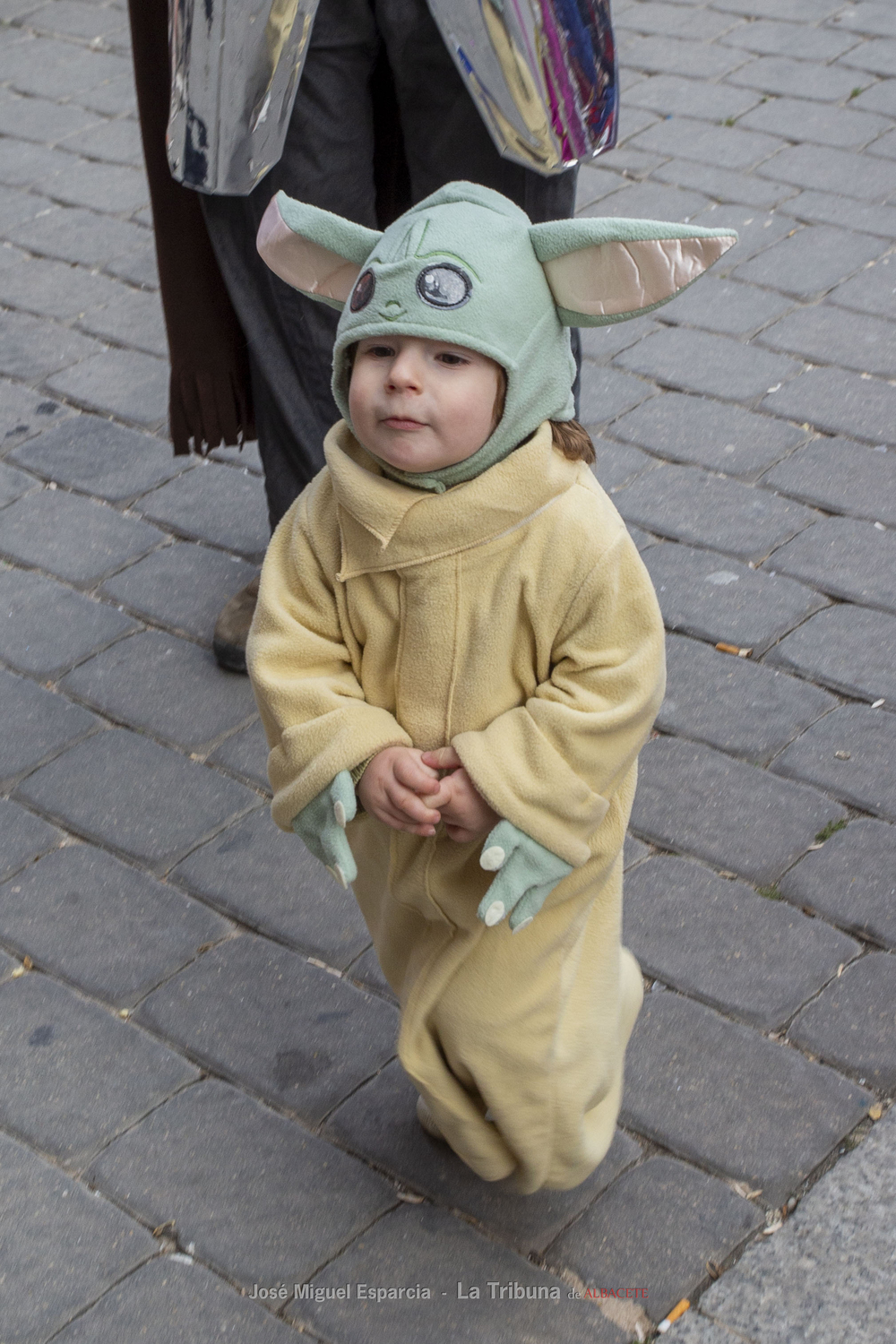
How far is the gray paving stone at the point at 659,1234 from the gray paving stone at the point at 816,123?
4067 millimetres

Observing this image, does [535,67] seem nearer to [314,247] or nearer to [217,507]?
[314,247]

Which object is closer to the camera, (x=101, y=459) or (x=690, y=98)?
(x=101, y=459)

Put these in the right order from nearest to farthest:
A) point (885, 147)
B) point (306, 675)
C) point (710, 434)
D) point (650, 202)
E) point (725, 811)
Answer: point (306, 675) < point (725, 811) < point (710, 434) < point (650, 202) < point (885, 147)

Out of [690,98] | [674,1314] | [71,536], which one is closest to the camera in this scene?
[674,1314]

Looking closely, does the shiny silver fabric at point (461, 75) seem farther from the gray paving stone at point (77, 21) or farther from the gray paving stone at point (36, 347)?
the gray paving stone at point (77, 21)

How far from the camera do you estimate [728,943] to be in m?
2.68

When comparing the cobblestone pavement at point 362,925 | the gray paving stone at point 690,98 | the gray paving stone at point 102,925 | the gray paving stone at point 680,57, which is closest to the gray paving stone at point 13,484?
the cobblestone pavement at point 362,925

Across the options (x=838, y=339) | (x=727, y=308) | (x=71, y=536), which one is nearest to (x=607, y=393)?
(x=727, y=308)

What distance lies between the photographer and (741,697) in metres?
3.19

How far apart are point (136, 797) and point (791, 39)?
4486 millimetres

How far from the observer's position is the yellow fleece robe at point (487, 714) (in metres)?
1.82

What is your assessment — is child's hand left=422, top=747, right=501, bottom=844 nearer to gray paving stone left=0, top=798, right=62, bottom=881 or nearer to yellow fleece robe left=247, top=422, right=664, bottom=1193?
yellow fleece robe left=247, top=422, right=664, bottom=1193

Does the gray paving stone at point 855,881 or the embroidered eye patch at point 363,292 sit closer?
the embroidered eye patch at point 363,292

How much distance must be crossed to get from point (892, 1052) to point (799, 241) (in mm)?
3024
